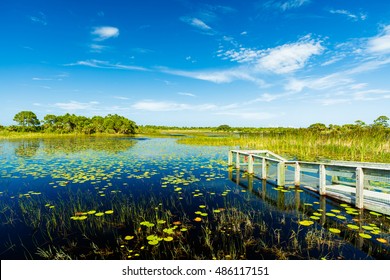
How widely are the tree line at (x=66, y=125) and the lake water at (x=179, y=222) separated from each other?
56.2m

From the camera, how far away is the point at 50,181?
8.84 metres

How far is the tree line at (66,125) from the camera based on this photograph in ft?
198

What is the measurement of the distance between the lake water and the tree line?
5625 cm

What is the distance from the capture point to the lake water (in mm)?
3822

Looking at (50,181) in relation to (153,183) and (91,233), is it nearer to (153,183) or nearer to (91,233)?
(153,183)

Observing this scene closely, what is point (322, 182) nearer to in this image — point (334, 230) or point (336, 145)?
point (334, 230)

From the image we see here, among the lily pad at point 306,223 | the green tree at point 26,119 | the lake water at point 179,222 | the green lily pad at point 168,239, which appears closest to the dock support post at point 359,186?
the lake water at point 179,222

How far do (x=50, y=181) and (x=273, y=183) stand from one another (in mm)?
8368

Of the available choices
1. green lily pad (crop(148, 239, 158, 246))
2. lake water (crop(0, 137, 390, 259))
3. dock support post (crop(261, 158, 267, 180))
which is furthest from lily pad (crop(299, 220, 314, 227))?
dock support post (crop(261, 158, 267, 180))

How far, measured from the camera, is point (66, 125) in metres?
62.1

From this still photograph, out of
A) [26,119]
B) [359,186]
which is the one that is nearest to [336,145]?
[359,186]

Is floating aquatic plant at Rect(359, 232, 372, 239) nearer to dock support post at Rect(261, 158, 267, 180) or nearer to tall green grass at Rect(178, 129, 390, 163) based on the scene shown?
dock support post at Rect(261, 158, 267, 180)

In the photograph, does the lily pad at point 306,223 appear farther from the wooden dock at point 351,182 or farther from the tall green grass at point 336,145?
the tall green grass at point 336,145

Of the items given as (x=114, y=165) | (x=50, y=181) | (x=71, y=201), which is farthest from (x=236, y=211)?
(x=114, y=165)
